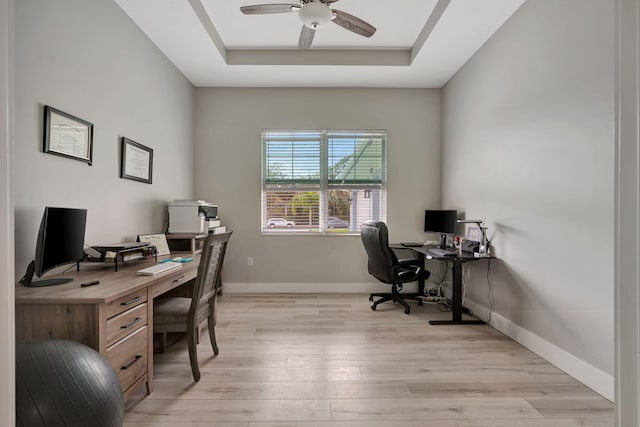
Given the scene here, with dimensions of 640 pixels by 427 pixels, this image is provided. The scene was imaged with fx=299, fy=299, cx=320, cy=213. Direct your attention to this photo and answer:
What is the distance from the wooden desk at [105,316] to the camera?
141 cm

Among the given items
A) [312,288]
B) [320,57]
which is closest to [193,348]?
[312,288]

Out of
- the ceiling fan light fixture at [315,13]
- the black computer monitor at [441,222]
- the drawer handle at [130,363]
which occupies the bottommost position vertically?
the drawer handle at [130,363]

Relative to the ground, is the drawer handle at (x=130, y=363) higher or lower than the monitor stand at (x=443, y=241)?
lower

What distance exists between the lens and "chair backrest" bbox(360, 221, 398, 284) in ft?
11.0

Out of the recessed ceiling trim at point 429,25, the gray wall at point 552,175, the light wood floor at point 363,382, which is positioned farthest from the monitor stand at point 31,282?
the recessed ceiling trim at point 429,25

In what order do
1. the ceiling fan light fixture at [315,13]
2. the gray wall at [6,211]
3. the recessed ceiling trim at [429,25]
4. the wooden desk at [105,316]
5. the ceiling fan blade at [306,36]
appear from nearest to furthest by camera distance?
the gray wall at [6,211]
the wooden desk at [105,316]
the ceiling fan light fixture at [315,13]
the ceiling fan blade at [306,36]
the recessed ceiling trim at [429,25]

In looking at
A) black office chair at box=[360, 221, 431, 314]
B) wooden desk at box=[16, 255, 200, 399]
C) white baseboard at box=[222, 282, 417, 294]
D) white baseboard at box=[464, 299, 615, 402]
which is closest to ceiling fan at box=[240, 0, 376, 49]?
black office chair at box=[360, 221, 431, 314]

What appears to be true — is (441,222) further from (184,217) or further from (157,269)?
(157,269)

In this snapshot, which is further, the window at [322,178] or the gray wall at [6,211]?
the window at [322,178]

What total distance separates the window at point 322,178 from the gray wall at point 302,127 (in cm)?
12

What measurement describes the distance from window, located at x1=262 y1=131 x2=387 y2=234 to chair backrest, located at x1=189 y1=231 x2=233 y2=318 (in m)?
2.03

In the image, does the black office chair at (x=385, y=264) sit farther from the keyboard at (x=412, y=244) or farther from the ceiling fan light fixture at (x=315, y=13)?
the ceiling fan light fixture at (x=315, y=13)

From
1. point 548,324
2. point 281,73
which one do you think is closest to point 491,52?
point 281,73

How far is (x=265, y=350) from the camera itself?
98.5 inches
